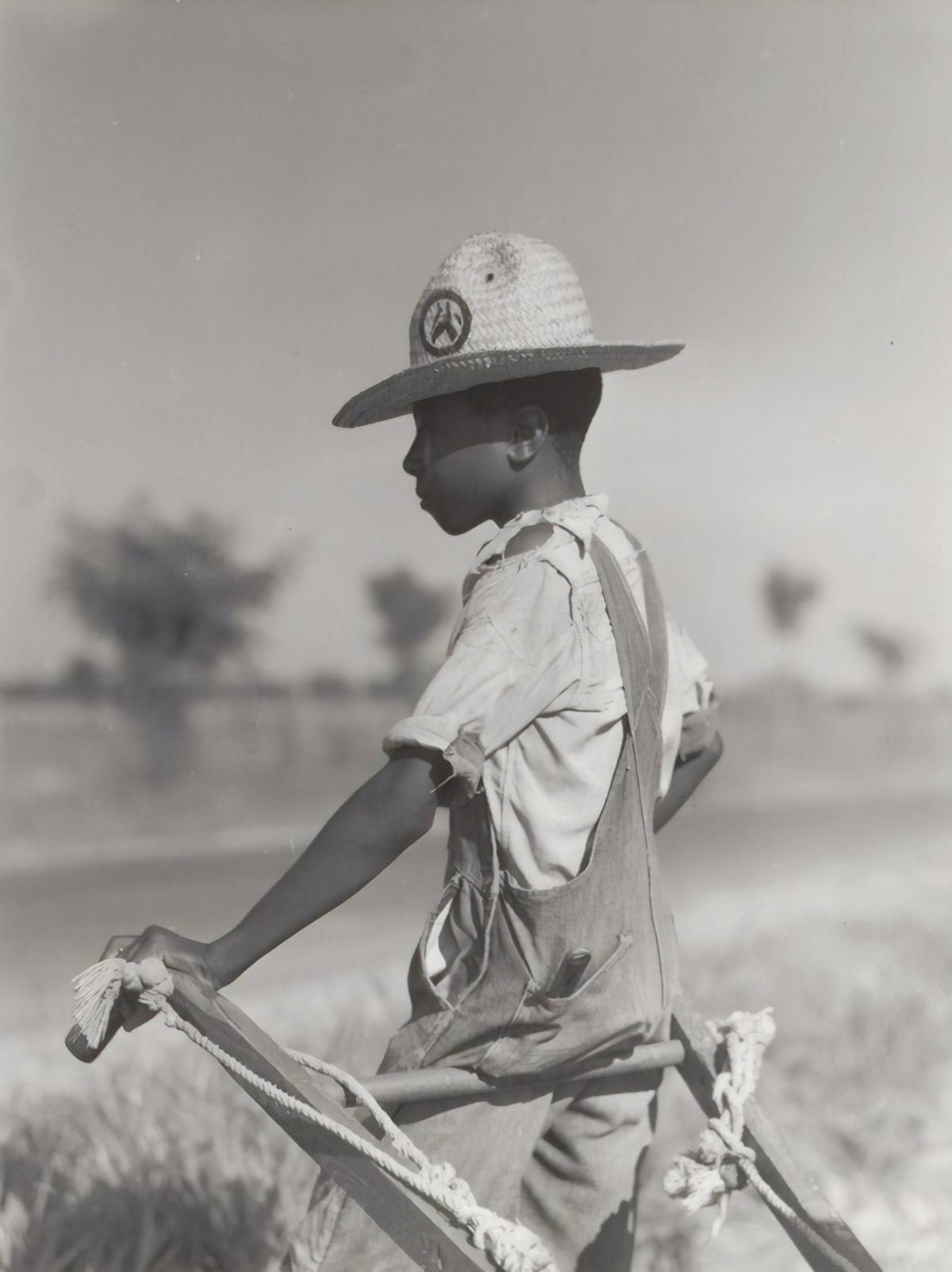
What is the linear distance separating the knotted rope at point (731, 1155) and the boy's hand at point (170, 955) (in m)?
0.54

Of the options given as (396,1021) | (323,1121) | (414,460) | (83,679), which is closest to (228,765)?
(83,679)

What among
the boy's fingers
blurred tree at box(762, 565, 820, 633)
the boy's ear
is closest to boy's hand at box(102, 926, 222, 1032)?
the boy's fingers

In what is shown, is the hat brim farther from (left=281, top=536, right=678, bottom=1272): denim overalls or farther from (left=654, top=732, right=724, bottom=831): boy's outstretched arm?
(left=654, top=732, right=724, bottom=831): boy's outstretched arm

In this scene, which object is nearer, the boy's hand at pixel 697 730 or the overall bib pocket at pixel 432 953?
the overall bib pocket at pixel 432 953

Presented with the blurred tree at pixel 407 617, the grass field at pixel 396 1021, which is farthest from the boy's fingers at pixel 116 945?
the blurred tree at pixel 407 617

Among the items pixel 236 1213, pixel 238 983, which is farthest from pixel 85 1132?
pixel 238 983

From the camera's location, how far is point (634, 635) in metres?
1.63

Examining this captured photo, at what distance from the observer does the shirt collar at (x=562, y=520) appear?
1.63m

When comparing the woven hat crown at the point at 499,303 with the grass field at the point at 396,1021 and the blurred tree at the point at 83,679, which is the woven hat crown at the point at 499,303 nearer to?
the grass field at the point at 396,1021

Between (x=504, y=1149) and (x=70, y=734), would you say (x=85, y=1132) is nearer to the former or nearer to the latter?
(x=70, y=734)


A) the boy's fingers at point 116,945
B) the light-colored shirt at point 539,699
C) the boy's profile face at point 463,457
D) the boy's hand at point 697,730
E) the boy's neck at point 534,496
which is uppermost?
the boy's profile face at point 463,457

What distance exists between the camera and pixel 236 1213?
2.61m

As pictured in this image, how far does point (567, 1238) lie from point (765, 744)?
8.74 ft

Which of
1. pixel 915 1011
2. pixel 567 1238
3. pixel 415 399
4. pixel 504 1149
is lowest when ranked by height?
pixel 915 1011
